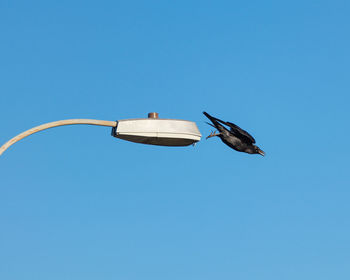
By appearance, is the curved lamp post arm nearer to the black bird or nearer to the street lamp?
the street lamp

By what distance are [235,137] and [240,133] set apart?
5.2 inches

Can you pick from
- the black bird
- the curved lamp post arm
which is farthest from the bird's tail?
the curved lamp post arm

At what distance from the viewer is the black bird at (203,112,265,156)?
11.7 meters

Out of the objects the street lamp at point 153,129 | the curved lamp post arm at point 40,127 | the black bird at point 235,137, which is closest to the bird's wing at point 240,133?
the black bird at point 235,137

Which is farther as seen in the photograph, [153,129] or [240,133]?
[240,133]

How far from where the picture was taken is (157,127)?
10094mm

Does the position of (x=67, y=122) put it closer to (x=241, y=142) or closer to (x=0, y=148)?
(x=0, y=148)

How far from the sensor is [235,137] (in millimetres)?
11703

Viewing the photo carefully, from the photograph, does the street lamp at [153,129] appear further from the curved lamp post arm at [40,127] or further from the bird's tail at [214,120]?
the bird's tail at [214,120]

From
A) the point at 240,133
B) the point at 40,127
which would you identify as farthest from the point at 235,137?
the point at 40,127

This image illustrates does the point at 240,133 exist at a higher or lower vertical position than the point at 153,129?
higher

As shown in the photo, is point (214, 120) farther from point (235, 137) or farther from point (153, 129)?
point (153, 129)

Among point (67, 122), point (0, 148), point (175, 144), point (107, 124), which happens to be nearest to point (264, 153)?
point (175, 144)

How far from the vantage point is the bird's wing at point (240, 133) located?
11625 mm
